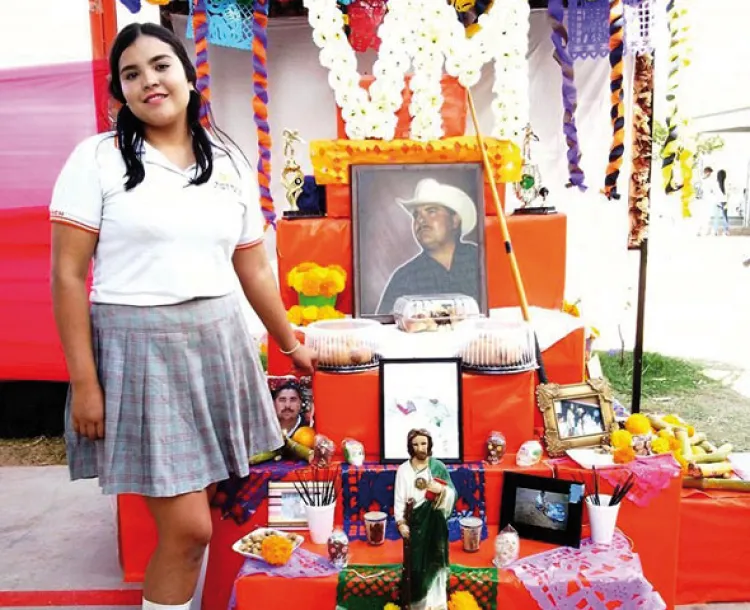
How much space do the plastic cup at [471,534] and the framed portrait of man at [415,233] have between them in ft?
3.55

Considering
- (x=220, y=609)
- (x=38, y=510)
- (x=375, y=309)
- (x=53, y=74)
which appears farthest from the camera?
(x=53, y=74)

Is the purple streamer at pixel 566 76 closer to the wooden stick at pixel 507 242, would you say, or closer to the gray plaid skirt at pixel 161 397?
the wooden stick at pixel 507 242

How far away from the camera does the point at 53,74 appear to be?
13.4 feet

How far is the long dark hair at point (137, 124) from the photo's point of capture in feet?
5.32

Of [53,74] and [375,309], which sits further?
[53,74]

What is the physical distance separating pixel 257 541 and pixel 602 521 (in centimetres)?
103

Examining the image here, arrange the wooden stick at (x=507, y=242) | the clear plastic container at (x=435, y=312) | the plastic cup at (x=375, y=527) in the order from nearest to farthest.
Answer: the plastic cup at (x=375, y=527), the clear plastic container at (x=435, y=312), the wooden stick at (x=507, y=242)

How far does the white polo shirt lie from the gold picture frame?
1.24 metres

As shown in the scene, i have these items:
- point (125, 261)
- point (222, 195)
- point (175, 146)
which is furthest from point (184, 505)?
point (175, 146)

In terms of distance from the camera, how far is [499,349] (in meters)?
2.37

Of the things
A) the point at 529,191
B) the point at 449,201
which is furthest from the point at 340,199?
the point at 529,191

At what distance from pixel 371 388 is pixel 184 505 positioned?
809mm

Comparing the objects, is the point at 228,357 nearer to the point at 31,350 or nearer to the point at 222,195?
the point at 222,195

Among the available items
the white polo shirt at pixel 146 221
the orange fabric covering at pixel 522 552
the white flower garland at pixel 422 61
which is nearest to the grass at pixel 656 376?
the white flower garland at pixel 422 61
